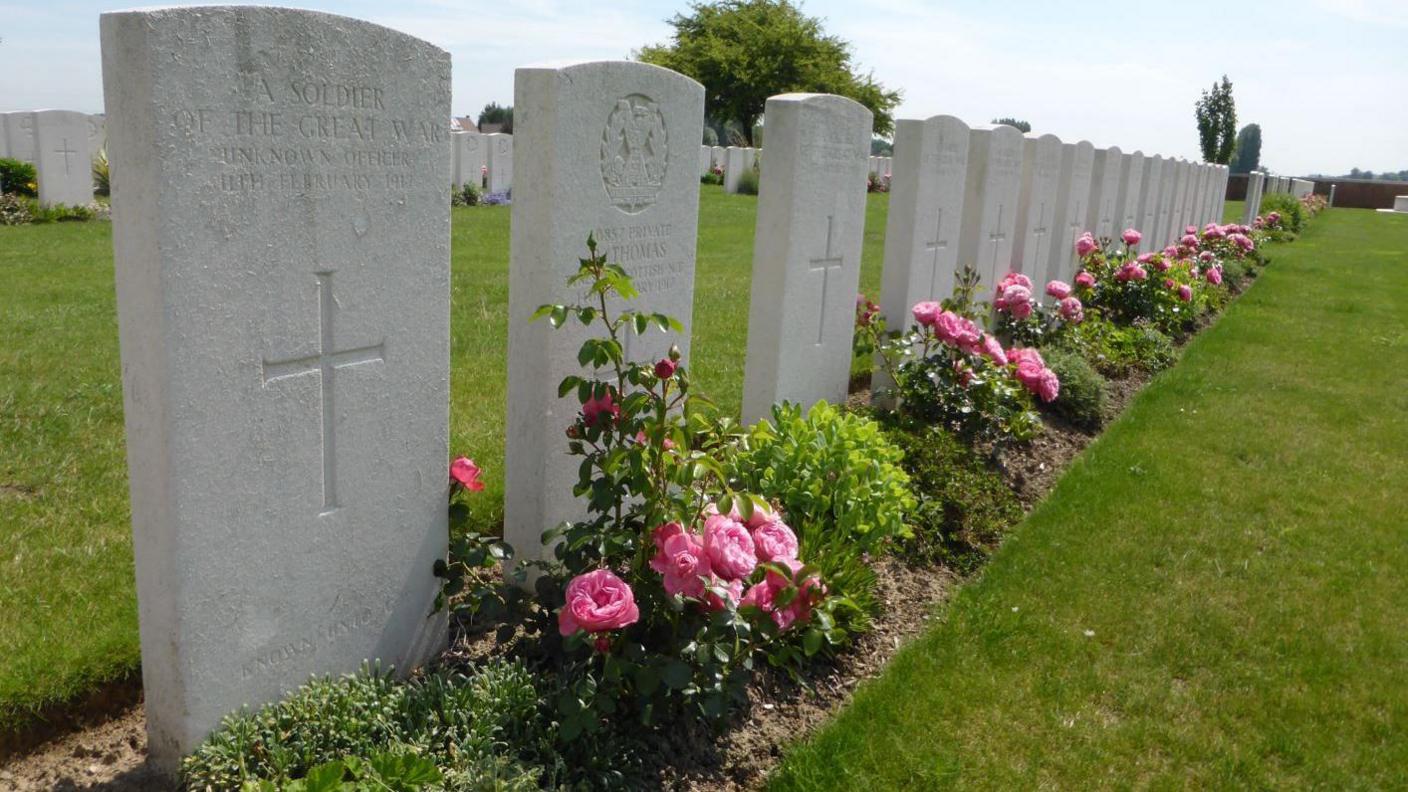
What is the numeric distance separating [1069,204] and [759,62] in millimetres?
35612

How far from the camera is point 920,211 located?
6.19 metres

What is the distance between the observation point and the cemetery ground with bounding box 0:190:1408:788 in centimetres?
345

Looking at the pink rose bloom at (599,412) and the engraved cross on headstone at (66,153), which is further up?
the engraved cross on headstone at (66,153)

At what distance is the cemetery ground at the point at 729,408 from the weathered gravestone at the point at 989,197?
1432mm

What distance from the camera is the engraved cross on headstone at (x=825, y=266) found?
5.26 m

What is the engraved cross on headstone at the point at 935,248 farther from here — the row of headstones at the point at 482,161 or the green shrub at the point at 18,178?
the row of headstones at the point at 482,161

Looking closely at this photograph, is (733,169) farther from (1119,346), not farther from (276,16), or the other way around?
(276,16)

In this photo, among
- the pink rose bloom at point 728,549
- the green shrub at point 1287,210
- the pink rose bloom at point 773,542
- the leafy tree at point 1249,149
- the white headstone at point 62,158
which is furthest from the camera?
the leafy tree at point 1249,149

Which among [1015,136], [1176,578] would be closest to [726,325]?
[1015,136]

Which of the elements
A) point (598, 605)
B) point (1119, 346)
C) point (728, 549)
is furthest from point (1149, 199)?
point (598, 605)

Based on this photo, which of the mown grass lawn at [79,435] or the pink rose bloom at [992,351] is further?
the pink rose bloom at [992,351]

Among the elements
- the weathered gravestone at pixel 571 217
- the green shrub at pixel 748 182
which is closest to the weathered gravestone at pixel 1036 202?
the weathered gravestone at pixel 571 217

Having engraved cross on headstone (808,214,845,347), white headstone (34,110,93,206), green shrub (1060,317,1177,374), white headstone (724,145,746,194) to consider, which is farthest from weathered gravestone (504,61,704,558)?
white headstone (724,145,746,194)

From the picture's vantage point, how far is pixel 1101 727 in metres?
3.54
